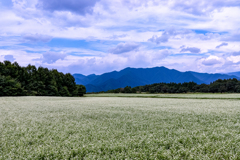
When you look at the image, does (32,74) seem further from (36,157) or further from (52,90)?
(36,157)

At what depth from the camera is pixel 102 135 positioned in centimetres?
848

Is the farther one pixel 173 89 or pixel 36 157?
pixel 173 89

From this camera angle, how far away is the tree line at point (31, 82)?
55.3m

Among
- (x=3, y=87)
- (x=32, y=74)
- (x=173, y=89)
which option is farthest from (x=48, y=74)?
(x=173, y=89)

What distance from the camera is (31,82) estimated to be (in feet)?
220

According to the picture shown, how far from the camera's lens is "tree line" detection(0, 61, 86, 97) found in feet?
181

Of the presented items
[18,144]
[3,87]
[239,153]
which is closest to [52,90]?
[3,87]

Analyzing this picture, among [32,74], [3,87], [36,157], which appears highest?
[32,74]

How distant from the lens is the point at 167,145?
714 centimetres

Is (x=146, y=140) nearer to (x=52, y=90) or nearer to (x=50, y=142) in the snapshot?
(x=50, y=142)

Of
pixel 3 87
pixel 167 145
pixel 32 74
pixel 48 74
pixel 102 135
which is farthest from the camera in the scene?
pixel 48 74

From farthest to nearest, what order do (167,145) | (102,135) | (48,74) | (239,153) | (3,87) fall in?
(48,74), (3,87), (102,135), (167,145), (239,153)

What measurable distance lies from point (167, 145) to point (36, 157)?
5491 millimetres

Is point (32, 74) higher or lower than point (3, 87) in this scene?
higher
